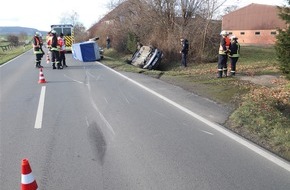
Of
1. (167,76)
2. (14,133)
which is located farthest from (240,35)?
(14,133)

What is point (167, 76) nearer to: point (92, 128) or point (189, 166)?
point (92, 128)

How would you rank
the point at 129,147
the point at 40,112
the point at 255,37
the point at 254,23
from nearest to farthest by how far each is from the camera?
the point at 129,147 → the point at 40,112 → the point at 255,37 → the point at 254,23

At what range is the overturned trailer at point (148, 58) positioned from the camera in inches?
687

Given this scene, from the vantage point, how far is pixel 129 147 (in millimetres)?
5074

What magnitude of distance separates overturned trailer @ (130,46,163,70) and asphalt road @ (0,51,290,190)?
866 cm

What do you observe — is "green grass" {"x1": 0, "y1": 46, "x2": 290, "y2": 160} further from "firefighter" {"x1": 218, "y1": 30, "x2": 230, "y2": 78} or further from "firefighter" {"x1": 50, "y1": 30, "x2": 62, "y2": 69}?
"firefighter" {"x1": 50, "y1": 30, "x2": 62, "y2": 69}

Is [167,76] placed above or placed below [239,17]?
below

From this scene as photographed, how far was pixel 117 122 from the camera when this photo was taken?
21.2 feet

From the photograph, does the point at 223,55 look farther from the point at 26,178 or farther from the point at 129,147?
the point at 26,178

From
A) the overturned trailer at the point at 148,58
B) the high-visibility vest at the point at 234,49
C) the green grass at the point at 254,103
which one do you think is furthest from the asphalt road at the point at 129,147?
the overturned trailer at the point at 148,58

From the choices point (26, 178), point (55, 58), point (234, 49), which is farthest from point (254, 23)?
point (26, 178)

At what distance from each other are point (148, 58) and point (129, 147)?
1314cm

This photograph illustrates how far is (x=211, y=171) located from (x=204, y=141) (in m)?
1.16

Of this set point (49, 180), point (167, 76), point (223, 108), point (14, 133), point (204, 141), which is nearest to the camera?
point (49, 180)
